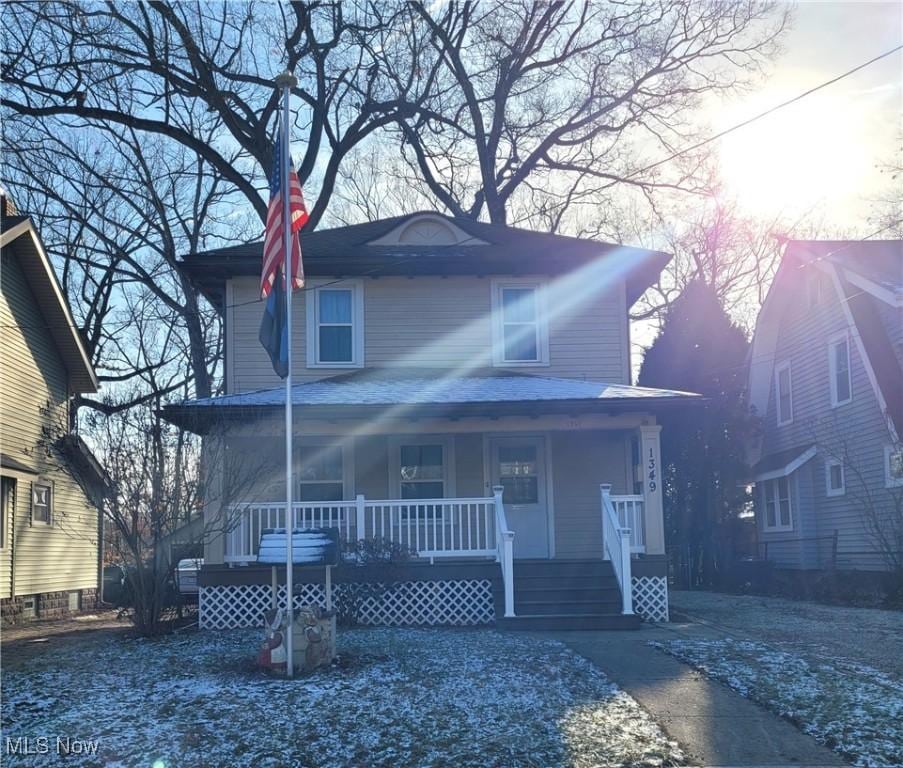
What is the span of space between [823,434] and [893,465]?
3.53 meters

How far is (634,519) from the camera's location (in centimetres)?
1344

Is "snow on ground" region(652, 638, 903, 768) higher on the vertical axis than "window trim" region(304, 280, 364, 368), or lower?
lower

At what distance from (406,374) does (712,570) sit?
452 inches

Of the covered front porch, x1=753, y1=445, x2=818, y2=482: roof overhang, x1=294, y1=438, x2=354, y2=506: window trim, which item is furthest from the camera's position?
x1=753, y1=445, x2=818, y2=482: roof overhang

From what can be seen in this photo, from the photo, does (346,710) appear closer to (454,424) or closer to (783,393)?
(454,424)

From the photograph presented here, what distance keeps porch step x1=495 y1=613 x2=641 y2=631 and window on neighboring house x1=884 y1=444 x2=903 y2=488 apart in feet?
28.9

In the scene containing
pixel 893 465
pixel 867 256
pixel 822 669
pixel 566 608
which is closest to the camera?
pixel 822 669

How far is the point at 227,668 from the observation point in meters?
8.95

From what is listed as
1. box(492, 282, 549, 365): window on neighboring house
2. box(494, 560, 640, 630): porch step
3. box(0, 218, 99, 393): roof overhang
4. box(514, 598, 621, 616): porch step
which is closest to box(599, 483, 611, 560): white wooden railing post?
box(494, 560, 640, 630): porch step

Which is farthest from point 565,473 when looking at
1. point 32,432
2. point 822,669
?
point 32,432

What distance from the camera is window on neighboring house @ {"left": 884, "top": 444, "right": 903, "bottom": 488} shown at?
17938mm

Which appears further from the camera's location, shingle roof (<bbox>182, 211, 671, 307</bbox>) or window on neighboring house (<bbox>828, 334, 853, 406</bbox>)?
window on neighboring house (<bbox>828, 334, 853, 406</bbox>)

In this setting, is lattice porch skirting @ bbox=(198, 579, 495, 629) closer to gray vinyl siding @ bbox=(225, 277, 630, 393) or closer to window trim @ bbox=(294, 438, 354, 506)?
window trim @ bbox=(294, 438, 354, 506)

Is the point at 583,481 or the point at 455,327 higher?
the point at 455,327
